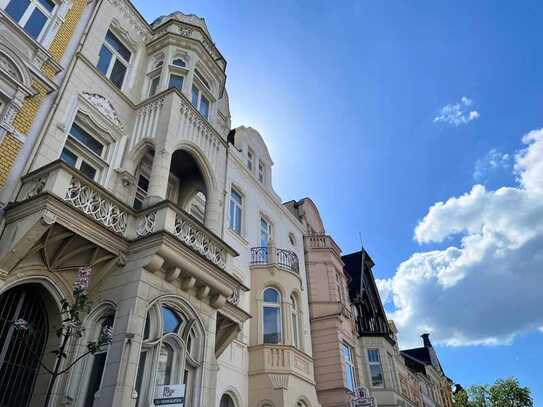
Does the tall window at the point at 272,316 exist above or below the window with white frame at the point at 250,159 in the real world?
below

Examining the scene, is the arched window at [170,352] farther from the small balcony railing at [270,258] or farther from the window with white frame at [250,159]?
the window with white frame at [250,159]

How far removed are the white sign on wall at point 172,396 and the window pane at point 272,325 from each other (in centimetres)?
813

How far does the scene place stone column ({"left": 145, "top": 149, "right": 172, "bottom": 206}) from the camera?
29.9 ft

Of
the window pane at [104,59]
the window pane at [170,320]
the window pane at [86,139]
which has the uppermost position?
the window pane at [104,59]

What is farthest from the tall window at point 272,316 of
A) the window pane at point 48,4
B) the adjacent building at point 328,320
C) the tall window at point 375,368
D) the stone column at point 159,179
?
the tall window at point 375,368

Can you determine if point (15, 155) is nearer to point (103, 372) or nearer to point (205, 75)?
point (103, 372)

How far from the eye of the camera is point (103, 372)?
6.88m

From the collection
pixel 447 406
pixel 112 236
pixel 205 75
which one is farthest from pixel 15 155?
pixel 447 406

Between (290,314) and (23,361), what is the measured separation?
9156 mm

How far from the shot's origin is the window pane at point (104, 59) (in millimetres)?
11183

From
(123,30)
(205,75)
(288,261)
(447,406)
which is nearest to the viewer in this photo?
(123,30)

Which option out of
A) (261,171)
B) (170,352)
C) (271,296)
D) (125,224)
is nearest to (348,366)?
(271,296)

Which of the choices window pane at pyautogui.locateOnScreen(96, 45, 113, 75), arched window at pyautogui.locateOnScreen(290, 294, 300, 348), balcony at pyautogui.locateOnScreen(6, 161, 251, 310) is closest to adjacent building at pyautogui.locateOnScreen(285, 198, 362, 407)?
arched window at pyautogui.locateOnScreen(290, 294, 300, 348)

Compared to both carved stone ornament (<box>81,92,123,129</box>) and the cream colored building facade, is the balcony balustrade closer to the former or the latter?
the cream colored building facade
